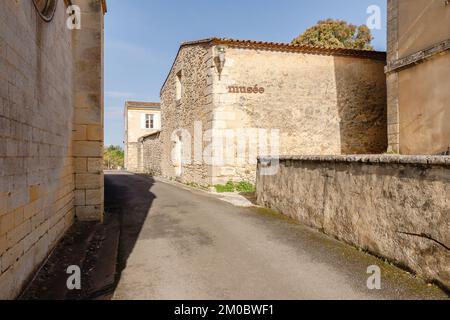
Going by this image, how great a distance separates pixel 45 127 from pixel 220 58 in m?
7.44

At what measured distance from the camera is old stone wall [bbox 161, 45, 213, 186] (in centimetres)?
1103

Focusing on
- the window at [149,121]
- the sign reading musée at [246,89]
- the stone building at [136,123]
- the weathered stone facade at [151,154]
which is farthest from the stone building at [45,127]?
the window at [149,121]

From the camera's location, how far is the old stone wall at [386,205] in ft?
10.2

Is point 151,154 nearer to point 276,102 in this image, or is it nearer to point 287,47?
point 276,102

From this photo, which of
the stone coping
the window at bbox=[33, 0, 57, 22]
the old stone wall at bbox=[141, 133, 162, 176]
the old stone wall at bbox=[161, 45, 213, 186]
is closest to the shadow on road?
the window at bbox=[33, 0, 57, 22]

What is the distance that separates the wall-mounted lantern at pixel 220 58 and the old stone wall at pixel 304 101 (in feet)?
0.55

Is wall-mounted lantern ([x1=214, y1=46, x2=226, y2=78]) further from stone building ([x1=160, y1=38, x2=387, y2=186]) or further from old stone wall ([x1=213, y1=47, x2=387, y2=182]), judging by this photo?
old stone wall ([x1=213, y1=47, x2=387, y2=182])

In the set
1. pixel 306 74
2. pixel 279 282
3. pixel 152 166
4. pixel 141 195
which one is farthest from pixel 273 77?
pixel 152 166

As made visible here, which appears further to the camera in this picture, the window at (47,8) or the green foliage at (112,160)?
the green foliage at (112,160)

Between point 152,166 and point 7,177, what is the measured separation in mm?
17662

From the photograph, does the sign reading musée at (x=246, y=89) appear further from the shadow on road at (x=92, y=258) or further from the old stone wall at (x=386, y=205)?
the shadow on road at (x=92, y=258)

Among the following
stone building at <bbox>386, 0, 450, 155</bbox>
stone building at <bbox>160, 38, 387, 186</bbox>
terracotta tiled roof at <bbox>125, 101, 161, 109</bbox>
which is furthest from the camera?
terracotta tiled roof at <bbox>125, 101, 161, 109</bbox>

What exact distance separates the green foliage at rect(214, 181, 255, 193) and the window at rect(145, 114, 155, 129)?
70.0ft

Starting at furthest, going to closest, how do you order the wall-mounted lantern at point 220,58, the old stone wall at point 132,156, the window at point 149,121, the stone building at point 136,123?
the window at point 149,121, the stone building at point 136,123, the old stone wall at point 132,156, the wall-mounted lantern at point 220,58
